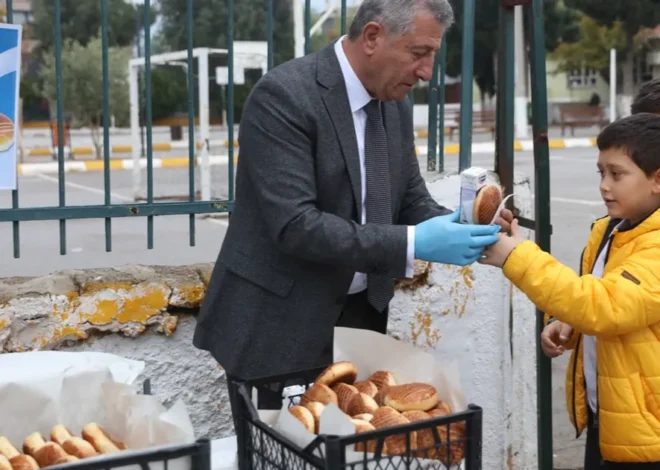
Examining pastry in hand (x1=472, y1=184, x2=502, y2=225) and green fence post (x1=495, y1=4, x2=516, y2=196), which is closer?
pastry in hand (x1=472, y1=184, x2=502, y2=225)

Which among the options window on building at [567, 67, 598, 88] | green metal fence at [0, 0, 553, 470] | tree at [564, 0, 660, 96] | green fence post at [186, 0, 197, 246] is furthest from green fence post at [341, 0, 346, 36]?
window on building at [567, 67, 598, 88]

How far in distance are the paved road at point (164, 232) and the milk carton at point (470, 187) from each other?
178 centimetres

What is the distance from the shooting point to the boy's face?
7.20ft

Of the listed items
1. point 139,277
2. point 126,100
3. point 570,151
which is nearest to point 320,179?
point 139,277

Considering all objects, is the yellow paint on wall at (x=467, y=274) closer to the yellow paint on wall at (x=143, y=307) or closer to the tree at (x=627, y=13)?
the yellow paint on wall at (x=143, y=307)

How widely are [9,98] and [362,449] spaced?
1902 millimetres

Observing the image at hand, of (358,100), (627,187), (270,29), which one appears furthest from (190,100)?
(627,187)

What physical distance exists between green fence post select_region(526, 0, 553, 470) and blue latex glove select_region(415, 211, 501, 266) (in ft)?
1.78

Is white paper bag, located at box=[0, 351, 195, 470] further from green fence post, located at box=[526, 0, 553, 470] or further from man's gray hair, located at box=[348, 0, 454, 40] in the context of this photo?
green fence post, located at box=[526, 0, 553, 470]

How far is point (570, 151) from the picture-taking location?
21.2 metres

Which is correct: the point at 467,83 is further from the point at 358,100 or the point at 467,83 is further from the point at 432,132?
the point at 358,100

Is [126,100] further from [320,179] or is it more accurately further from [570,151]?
[320,179]

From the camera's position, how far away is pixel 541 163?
2.58m

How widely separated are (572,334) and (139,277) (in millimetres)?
1421
